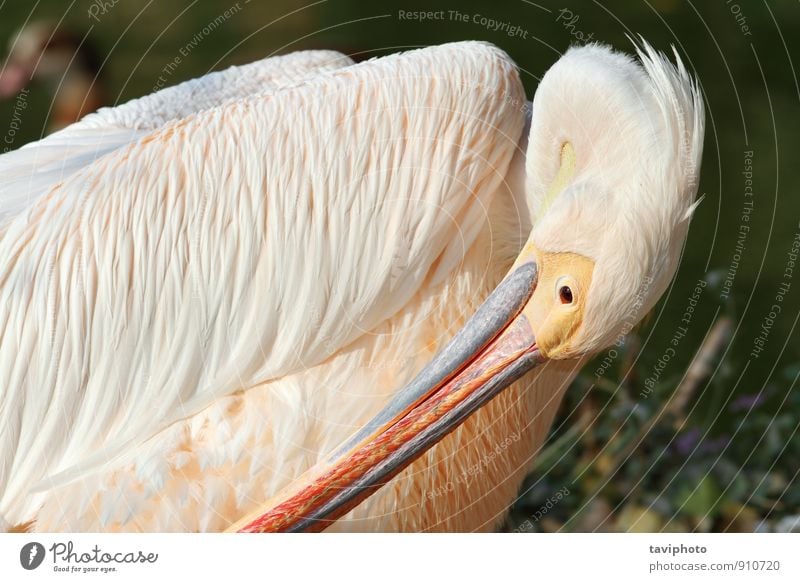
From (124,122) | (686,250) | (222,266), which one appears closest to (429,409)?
(222,266)

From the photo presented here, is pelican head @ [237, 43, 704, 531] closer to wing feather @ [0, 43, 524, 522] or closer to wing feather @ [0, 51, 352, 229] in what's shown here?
wing feather @ [0, 43, 524, 522]

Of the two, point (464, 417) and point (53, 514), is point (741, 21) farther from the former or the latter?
point (53, 514)

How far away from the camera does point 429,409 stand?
4.68ft

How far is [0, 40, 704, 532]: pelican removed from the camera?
1.43 meters

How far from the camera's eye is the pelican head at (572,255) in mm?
1322

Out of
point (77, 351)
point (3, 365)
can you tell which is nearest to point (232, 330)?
point (77, 351)

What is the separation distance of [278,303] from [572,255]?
416 millimetres

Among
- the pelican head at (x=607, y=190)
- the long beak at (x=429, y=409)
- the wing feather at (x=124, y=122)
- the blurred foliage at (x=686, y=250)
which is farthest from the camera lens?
the blurred foliage at (x=686, y=250)

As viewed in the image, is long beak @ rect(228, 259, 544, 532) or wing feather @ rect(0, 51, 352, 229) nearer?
long beak @ rect(228, 259, 544, 532)

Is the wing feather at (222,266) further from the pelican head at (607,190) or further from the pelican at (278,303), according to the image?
the pelican head at (607,190)

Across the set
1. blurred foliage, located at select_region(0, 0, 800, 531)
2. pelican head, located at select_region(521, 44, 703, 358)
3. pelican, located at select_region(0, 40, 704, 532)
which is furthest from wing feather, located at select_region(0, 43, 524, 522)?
blurred foliage, located at select_region(0, 0, 800, 531)

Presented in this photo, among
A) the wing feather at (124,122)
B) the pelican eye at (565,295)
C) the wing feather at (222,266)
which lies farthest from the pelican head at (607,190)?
the wing feather at (124,122)

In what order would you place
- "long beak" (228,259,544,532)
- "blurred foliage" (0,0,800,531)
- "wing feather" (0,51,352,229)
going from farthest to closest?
"blurred foliage" (0,0,800,531)
"wing feather" (0,51,352,229)
"long beak" (228,259,544,532)

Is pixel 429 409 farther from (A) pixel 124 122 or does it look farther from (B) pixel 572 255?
(A) pixel 124 122
